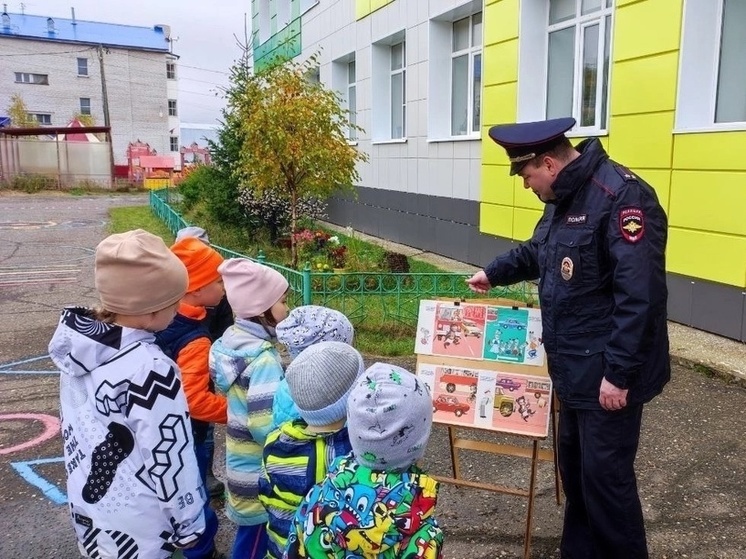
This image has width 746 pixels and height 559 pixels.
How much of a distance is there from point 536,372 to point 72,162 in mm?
33222

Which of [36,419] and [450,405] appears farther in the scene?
[36,419]

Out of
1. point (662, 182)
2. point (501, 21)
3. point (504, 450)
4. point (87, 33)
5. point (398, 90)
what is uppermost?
point (87, 33)

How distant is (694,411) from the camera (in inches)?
182

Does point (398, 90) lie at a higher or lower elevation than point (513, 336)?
higher

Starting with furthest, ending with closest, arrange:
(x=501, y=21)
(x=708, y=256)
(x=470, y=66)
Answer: (x=470, y=66), (x=501, y=21), (x=708, y=256)

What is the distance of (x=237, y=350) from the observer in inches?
105

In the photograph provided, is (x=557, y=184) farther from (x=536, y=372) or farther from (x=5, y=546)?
(x=5, y=546)

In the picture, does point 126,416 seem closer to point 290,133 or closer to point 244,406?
point 244,406

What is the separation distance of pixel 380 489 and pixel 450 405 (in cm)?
153

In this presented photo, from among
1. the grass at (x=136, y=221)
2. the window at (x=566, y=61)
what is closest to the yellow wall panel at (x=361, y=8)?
the window at (x=566, y=61)

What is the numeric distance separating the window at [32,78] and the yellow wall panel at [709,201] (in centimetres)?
5262

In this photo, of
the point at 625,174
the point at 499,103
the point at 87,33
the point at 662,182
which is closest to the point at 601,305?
the point at 625,174

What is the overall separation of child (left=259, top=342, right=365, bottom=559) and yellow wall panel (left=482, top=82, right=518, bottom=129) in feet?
24.9

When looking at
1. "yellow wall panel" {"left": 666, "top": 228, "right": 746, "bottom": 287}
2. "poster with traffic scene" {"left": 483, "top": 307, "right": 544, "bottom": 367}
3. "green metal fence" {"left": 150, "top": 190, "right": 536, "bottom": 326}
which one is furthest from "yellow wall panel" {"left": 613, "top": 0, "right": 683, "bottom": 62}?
"poster with traffic scene" {"left": 483, "top": 307, "right": 544, "bottom": 367}
